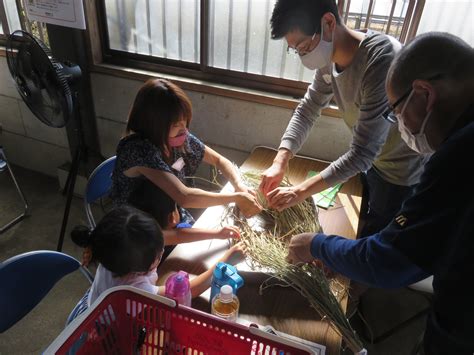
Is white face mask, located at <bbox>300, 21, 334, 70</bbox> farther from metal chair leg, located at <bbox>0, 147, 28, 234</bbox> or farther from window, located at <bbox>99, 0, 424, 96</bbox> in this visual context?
metal chair leg, located at <bbox>0, 147, 28, 234</bbox>

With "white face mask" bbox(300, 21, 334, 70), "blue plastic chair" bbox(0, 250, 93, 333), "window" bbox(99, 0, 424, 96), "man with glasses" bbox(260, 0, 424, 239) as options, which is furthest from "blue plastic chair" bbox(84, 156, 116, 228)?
"white face mask" bbox(300, 21, 334, 70)

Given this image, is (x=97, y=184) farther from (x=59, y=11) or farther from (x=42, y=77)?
(x=59, y=11)

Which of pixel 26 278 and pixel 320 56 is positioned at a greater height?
pixel 320 56

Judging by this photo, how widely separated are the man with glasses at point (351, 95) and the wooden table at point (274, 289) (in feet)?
0.63

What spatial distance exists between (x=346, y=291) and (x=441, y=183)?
0.56m

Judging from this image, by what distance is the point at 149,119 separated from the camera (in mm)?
1433

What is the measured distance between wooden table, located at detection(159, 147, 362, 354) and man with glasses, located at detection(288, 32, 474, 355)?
0.29 m

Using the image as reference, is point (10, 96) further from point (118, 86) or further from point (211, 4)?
point (211, 4)

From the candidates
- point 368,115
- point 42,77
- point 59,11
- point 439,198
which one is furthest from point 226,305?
point 59,11

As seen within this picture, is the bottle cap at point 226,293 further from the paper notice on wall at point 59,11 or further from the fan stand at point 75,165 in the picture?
the paper notice on wall at point 59,11

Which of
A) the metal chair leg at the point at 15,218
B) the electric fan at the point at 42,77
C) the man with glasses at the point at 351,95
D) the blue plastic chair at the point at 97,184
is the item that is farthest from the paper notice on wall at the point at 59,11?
the man with glasses at the point at 351,95

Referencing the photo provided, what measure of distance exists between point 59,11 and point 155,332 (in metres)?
2.00

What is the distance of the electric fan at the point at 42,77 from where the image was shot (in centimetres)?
178

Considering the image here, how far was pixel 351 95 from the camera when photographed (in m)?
1.49
